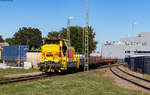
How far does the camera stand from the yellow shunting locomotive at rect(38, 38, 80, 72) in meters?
18.6

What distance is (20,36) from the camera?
245 feet

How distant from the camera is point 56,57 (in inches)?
739

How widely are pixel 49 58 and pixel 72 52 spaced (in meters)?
3.41

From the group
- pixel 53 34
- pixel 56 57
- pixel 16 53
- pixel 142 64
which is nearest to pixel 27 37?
pixel 53 34


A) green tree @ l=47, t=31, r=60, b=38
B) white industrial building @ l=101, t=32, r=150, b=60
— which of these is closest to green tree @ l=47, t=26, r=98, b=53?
green tree @ l=47, t=31, r=60, b=38

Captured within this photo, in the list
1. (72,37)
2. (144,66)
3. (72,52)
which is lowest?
(144,66)

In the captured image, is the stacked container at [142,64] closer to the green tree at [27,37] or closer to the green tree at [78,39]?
the green tree at [78,39]

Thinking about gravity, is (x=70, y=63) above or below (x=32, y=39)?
below

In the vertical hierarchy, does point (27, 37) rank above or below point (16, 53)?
above

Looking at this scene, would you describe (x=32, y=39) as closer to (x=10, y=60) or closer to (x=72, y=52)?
(x=10, y=60)

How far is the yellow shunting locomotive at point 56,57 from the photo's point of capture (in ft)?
61.0

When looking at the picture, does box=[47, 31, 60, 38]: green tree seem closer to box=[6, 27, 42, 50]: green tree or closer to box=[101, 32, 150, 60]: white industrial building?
box=[6, 27, 42, 50]: green tree

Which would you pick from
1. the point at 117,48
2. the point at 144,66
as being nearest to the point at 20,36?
the point at 117,48

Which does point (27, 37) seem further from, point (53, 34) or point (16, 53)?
point (16, 53)
